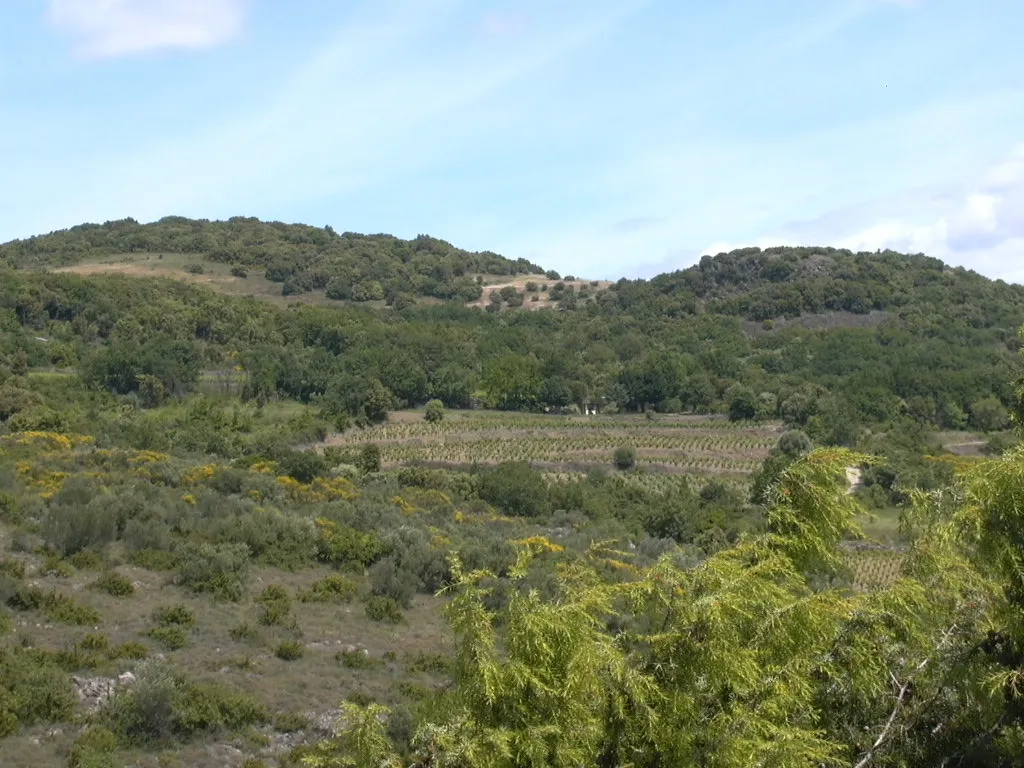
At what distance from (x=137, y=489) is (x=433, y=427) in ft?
117

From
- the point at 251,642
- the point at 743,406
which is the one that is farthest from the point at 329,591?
the point at 743,406

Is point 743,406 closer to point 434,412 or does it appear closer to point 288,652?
point 434,412

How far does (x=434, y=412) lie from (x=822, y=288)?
55.9 metres

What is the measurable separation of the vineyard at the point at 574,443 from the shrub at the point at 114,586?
103ft

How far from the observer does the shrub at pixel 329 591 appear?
18.3 meters

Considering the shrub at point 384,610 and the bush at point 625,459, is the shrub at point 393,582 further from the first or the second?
the bush at point 625,459

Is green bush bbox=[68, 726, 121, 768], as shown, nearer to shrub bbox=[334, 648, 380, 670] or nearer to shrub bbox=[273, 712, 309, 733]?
shrub bbox=[273, 712, 309, 733]

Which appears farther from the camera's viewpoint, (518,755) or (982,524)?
(982,524)

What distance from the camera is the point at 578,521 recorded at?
36281 mm

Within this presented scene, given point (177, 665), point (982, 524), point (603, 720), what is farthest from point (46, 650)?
point (982, 524)

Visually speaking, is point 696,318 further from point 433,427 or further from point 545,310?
point 433,427

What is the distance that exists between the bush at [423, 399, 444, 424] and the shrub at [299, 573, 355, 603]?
41.8 metres

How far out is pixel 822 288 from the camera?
10112 cm

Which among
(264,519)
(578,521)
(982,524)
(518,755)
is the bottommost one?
(578,521)
